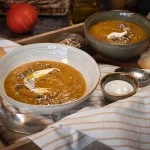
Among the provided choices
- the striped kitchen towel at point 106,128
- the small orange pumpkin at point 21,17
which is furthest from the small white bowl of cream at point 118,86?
the small orange pumpkin at point 21,17

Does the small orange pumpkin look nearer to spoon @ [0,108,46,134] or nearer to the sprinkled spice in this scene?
the sprinkled spice

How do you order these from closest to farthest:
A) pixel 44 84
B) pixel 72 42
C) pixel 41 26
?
1. pixel 44 84
2. pixel 72 42
3. pixel 41 26

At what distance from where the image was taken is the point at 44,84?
1.04 m

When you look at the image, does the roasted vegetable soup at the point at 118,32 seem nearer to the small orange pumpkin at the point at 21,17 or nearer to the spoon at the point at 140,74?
the spoon at the point at 140,74

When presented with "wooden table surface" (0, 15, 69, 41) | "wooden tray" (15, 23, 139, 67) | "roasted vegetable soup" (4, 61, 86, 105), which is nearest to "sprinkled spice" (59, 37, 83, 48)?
"wooden tray" (15, 23, 139, 67)

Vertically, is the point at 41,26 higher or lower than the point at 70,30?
lower

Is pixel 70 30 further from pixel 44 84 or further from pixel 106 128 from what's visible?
pixel 106 128

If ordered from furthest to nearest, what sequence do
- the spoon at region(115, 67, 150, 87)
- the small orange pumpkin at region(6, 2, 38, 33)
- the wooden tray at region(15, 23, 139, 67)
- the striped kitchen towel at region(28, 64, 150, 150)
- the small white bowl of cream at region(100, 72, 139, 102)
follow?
the small orange pumpkin at region(6, 2, 38, 33), the wooden tray at region(15, 23, 139, 67), the spoon at region(115, 67, 150, 87), the small white bowl of cream at region(100, 72, 139, 102), the striped kitchen towel at region(28, 64, 150, 150)

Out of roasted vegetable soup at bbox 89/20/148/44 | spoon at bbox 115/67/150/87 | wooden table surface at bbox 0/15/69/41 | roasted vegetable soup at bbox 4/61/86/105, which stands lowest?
wooden table surface at bbox 0/15/69/41

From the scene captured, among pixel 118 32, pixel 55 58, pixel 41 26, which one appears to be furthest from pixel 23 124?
pixel 41 26

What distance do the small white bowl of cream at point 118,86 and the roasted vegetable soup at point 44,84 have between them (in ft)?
0.25

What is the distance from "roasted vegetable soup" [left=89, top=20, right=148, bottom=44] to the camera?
129 centimetres

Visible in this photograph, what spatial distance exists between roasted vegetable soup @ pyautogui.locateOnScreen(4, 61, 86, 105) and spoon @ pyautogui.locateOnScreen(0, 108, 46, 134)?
0.05 meters

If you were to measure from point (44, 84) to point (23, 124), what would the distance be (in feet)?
0.47
